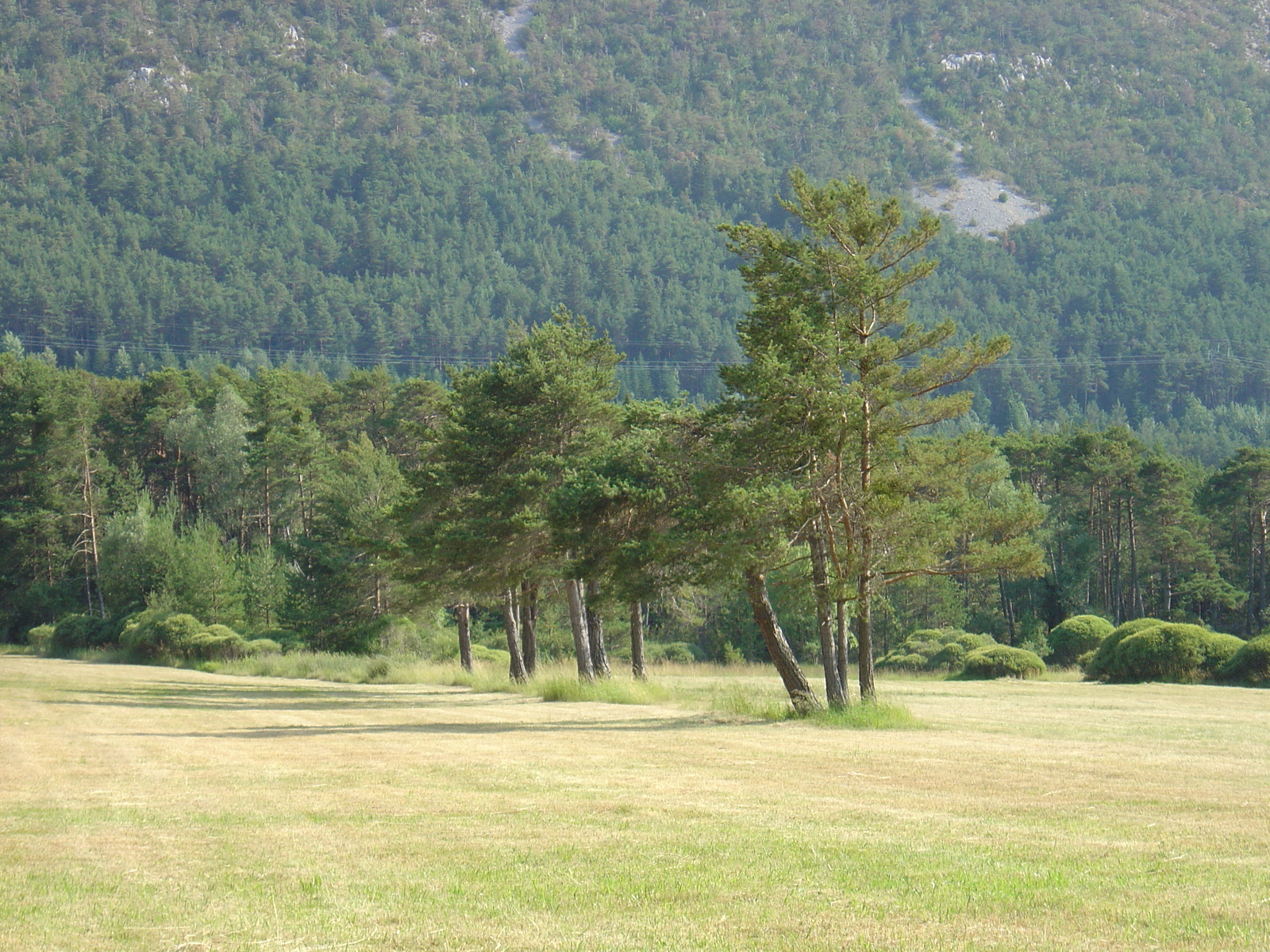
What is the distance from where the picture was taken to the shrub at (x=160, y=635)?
5288cm

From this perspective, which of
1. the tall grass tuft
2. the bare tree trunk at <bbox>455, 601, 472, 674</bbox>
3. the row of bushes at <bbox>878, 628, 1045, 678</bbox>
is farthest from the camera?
the bare tree trunk at <bbox>455, 601, 472, 674</bbox>

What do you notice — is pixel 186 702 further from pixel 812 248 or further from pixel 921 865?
pixel 921 865

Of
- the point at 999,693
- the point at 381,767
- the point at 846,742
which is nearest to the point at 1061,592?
the point at 999,693

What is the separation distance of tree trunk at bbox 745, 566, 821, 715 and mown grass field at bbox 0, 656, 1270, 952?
15.4ft

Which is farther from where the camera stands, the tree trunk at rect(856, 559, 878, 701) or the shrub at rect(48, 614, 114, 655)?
the shrub at rect(48, 614, 114, 655)

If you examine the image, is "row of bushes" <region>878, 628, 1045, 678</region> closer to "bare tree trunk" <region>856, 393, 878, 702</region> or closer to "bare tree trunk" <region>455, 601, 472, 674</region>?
"bare tree trunk" <region>455, 601, 472, 674</region>

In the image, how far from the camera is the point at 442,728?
65.2ft

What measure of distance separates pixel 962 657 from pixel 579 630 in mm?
19587

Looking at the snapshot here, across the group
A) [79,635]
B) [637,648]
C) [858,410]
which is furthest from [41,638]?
[858,410]

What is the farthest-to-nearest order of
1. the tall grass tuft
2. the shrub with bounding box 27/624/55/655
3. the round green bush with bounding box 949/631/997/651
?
the shrub with bounding box 27/624/55/655 → the round green bush with bounding box 949/631/997/651 → the tall grass tuft

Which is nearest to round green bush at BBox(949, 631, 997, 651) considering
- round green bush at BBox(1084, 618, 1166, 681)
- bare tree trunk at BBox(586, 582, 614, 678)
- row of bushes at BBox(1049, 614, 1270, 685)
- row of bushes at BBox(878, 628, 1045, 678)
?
row of bushes at BBox(878, 628, 1045, 678)

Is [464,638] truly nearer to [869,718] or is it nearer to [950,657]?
[950,657]

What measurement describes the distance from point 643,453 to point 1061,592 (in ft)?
144

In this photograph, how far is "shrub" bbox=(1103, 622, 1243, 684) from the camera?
3334 cm
